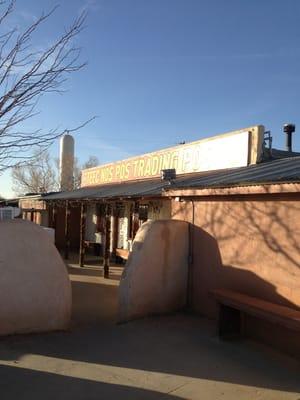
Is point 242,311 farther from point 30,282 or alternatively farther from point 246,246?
point 30,282

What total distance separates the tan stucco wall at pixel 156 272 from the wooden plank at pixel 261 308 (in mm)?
1594

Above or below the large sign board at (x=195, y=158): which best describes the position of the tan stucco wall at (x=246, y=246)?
below

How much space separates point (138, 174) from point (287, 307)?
1076 centimetres

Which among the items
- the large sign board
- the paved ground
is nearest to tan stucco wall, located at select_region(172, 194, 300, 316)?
the paved ground

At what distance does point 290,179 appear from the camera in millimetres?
6434

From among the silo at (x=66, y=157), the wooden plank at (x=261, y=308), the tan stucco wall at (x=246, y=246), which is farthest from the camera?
the silo at (x=66, y=157)

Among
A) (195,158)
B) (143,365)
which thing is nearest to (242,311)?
(143,365)

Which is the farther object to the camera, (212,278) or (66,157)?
(66,157)

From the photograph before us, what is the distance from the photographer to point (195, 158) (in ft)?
43.4

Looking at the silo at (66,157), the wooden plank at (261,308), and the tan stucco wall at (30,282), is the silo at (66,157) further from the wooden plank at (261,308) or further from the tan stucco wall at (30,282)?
the wooden plank at (261,308)

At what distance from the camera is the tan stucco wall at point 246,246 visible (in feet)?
21.7

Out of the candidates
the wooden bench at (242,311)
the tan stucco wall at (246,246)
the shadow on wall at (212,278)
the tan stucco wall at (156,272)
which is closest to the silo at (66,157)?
the tan stucco wall at (156,272)

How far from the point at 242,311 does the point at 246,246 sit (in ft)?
3.74

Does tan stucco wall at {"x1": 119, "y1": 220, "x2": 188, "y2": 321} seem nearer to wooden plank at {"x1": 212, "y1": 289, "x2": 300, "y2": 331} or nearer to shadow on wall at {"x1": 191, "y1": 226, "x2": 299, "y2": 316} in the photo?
shadow on wall at {"x1": 191, "y1": 226, "x2": 299, "y2": 316}
